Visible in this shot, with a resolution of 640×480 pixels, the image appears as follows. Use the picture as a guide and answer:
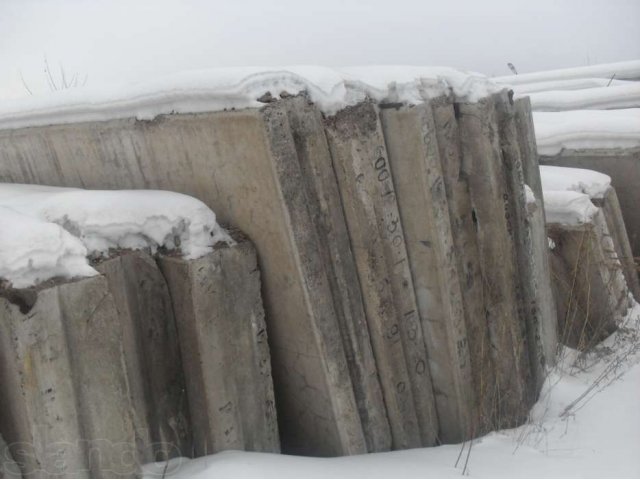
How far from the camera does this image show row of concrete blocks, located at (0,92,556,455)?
2674mm

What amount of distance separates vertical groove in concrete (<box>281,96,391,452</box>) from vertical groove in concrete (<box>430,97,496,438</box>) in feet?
1.65

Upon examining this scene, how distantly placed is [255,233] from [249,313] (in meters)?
0.34

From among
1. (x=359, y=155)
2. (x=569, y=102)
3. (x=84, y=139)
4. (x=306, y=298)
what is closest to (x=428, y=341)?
(x=306, y=298)

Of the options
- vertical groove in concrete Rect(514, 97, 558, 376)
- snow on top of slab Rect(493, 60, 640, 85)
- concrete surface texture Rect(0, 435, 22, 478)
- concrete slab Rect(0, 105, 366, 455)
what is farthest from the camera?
snow on top of slab Rect(493, 60, 640, 85)

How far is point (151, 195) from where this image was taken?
2.86 metres

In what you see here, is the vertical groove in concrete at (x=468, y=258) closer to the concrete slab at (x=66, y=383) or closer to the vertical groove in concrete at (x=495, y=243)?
the vertical groove in concrete at (x=495, y=243)

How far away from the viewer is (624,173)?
5.41 m

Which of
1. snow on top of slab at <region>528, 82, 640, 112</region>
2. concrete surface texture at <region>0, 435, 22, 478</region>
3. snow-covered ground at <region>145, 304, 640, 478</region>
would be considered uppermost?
snow on top of slab at <region>528, 82, 640, 112</region>

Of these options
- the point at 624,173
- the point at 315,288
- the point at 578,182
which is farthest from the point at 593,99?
the point at 315,288

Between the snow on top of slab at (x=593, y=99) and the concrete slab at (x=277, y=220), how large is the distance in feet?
18.7

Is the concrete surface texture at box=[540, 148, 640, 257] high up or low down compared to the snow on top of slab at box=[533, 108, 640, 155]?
down

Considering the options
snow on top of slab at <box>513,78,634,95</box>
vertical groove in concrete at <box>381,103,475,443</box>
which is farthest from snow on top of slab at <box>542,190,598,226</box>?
snow on top of slab at <box>513,78,634,95</box>

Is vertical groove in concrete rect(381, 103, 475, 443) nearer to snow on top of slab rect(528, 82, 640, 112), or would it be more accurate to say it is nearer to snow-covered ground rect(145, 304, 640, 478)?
snow-covered ground rect(145, 304, 640, 478)

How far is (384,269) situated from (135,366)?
113cm
